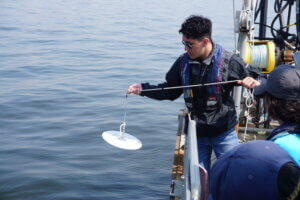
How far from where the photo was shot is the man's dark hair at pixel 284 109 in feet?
7.18

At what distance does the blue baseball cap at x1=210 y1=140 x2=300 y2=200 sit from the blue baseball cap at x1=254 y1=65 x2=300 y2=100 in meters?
0.39

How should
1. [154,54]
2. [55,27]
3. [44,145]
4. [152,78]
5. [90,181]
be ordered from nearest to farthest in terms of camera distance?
[90,181]
[44,145]
[152,78]
[154,54]
[55,27]

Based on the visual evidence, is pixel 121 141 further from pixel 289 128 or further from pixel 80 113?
pixel 80 113

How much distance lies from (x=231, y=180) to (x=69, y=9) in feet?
113

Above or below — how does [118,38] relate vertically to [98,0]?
below

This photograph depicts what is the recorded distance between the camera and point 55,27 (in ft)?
83.7

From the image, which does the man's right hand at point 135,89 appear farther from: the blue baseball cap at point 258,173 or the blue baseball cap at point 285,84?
the blue baseball cap at point 258,173

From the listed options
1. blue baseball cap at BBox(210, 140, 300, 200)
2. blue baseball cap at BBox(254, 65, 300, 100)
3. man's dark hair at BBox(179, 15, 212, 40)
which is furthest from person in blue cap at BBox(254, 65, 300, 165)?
man's dark hair at BBox(179, 15, 212, 40)

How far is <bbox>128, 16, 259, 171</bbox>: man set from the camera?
12.9 feet

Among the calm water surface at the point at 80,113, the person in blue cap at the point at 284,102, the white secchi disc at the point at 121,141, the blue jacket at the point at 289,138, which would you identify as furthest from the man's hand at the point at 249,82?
the calm water surface at the point at 80,113

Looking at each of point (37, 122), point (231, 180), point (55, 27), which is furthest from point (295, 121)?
point (55, 27)

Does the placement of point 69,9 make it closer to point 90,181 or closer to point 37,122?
point 37,122

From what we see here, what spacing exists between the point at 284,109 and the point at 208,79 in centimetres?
183

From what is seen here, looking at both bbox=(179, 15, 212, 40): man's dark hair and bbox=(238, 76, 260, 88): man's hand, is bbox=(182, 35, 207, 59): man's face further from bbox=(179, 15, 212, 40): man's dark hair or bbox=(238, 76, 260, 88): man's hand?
bbox=(238, 76, 260, 88): man's hand
